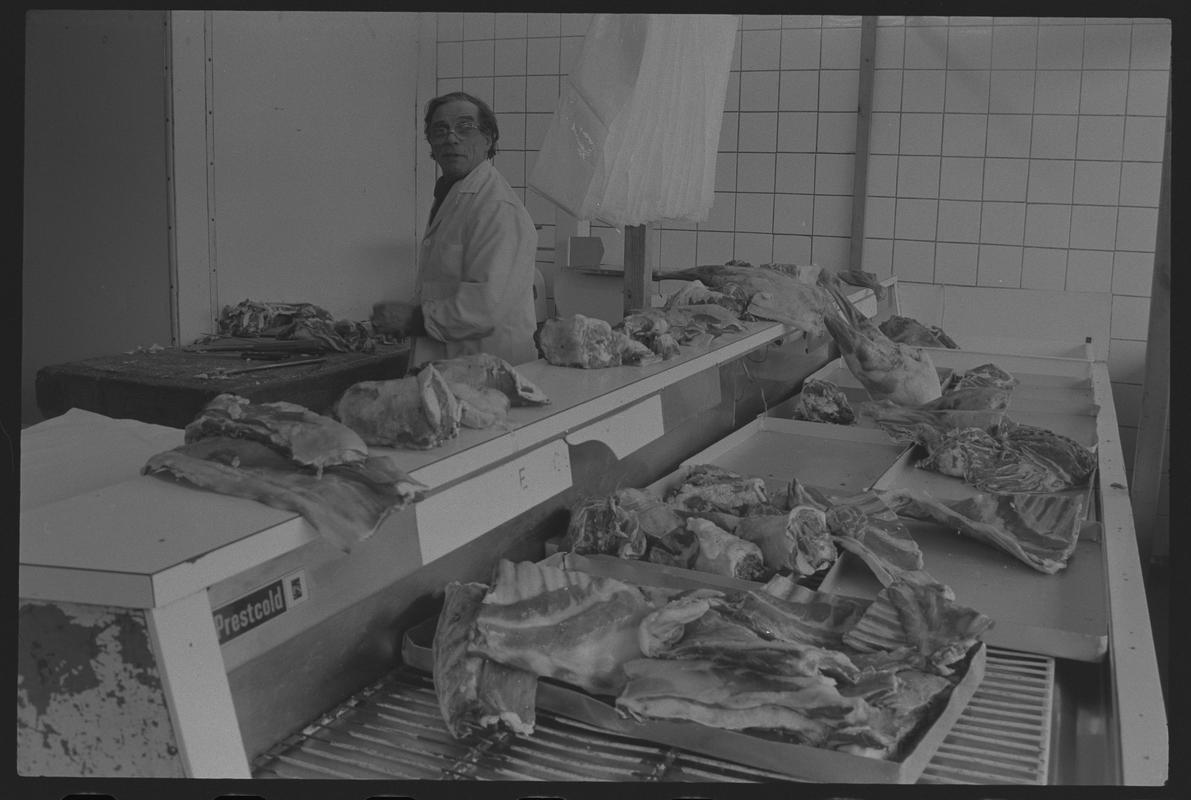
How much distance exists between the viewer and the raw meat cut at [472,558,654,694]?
5.02 ft

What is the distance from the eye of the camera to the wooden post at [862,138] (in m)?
5.80

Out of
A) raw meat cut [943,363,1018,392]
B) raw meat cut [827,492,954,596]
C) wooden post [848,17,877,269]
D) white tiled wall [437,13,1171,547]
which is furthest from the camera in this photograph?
wooden post [848,17,877,269]

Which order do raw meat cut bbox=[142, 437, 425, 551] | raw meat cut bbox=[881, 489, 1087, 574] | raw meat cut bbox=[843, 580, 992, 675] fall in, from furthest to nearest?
raw meat cut bbox=[881, 489, 1087, 574] < raw meat cut bbox=[843, 580, 992, 675] < raw meat cut bbox=[142, 437, 425, 551]

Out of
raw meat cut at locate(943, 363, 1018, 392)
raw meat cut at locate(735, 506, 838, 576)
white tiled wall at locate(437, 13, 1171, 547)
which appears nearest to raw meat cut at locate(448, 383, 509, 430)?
raw meat cut at locate(735, 506, 838, 576)

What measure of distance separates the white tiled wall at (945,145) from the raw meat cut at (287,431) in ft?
14.0

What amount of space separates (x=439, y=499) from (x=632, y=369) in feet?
2.98

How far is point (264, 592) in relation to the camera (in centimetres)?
133

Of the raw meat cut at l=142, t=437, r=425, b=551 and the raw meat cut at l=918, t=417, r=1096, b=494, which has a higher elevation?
the raw meat cut at l=142, t=437, r=425, b=551

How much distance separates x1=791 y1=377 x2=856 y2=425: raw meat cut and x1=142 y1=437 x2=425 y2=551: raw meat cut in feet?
7.13

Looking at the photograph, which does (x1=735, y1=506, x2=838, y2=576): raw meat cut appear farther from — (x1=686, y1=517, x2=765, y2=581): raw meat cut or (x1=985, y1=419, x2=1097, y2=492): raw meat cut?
(x1=985, y1=419, x2=1097, y2=492): raw meat cut

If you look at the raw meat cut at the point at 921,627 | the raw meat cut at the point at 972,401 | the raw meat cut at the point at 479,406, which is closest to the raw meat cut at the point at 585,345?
the raw meat cut at the point at 479,406

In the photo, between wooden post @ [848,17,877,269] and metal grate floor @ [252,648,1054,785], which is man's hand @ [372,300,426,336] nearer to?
metal grate floor @ [252,648,1054,785]

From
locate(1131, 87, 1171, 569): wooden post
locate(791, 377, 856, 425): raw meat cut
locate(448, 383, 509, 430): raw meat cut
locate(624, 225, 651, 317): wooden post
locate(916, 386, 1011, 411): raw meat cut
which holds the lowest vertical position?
locate(1131, 87, 1171, 569): wooden post

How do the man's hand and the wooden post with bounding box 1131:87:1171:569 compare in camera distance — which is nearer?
the man's hand
